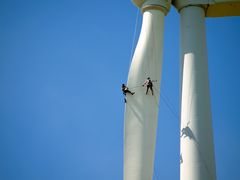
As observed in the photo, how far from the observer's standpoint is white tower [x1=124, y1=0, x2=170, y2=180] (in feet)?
68.7

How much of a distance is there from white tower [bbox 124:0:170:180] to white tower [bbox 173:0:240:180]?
5.47 ft

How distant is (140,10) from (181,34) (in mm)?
4026

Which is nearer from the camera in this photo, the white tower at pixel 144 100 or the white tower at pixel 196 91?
the white tower at pixel 196 91

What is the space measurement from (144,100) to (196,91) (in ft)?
10.8

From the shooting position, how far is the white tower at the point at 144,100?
20.9 m

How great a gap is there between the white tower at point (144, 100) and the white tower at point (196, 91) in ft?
5.47

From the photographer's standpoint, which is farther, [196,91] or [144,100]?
[144,100]

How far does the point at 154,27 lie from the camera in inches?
966

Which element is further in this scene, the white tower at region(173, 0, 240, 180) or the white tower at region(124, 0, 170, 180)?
the white tower at region(124, 0, 170, 180)

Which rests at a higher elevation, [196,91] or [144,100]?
[196,91]

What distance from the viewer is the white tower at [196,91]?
20.4 meters

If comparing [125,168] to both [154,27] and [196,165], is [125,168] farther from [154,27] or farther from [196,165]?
[154,27]

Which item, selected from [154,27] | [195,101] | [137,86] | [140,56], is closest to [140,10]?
[154,27]

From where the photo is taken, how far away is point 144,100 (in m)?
22.5
